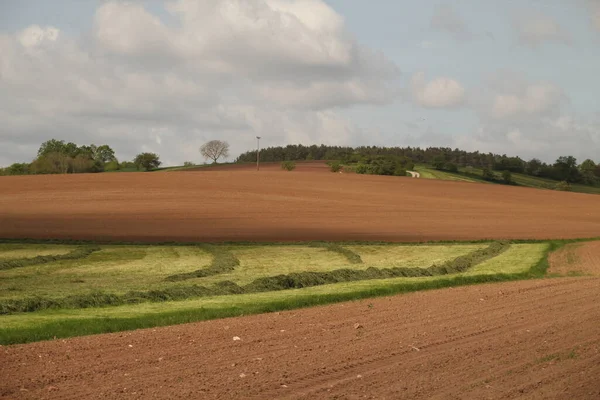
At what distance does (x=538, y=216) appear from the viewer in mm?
61500

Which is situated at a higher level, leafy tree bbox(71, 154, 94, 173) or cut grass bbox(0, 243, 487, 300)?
leafy tree bbox(71, 154, 94, 173)

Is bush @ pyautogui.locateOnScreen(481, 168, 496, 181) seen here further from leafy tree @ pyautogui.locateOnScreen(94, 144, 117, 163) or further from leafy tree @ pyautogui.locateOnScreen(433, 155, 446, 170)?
leafy tree @ pyautogui.locateOnScreen(94, 144, 117, 163)

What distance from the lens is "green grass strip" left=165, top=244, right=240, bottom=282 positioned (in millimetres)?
25828

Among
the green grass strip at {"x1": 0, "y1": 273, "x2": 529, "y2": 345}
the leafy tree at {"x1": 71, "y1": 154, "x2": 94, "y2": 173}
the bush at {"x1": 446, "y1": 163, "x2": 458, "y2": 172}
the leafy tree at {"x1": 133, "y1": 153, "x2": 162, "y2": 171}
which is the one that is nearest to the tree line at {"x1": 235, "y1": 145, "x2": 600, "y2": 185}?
the bush at {"x1": 446, "y1": 163, "x2": 458, "y2": 172}

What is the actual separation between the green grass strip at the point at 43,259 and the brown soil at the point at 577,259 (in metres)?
19.8

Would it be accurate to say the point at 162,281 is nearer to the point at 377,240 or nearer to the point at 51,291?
the point at 51,291

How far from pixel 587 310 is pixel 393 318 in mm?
5081

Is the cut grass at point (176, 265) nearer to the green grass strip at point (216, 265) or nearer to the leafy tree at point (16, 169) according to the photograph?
the green grass strip at point (216, 265)

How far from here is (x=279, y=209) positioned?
189 ft

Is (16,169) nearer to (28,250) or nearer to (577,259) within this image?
(28,250)

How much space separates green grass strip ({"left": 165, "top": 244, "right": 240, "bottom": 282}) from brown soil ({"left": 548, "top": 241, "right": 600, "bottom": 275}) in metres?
13.0

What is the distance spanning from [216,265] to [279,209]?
1121 inches

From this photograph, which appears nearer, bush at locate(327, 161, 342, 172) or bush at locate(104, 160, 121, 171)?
bush at locate(327, 161, 342, 172)

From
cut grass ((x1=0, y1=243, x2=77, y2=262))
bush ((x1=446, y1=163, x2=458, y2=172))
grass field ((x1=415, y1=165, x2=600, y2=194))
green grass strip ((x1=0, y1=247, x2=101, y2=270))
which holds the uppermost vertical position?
bush ((x1=446, y1=163, x2=458, y2=172))
